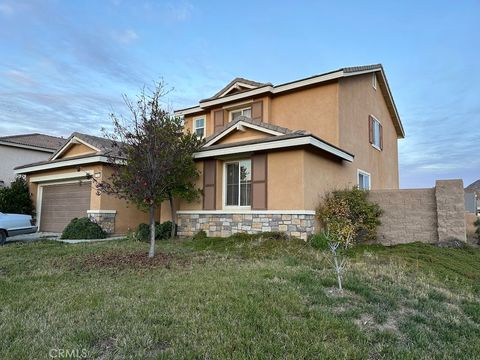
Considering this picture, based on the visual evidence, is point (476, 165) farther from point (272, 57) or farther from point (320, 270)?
point (320, 270)

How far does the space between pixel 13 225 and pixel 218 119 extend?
968 centimetres

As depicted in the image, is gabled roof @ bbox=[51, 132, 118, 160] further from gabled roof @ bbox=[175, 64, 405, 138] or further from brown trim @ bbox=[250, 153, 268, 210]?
brown trim @ bbox=[250, 153, 268, 210]

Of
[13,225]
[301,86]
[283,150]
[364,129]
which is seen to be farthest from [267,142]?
[13,225]

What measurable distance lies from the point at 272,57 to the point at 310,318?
15790mm

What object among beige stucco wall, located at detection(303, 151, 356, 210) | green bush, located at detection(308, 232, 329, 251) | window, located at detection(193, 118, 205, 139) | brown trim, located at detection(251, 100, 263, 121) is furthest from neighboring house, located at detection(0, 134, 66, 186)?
green bush, located at detection(308, 232, 329, 251)

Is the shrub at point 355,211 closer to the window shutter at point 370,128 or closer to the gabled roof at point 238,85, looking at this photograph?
the window shutter at point 370,128

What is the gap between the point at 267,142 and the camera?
37.3ft

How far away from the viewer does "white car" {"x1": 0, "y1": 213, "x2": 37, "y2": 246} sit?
1223 cm

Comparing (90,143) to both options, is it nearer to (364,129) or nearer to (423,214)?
(364,129)

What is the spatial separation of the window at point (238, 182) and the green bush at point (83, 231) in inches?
207

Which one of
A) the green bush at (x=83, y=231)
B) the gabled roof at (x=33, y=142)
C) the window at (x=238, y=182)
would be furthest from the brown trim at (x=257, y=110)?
the gabled roof at (x=33, y=142)

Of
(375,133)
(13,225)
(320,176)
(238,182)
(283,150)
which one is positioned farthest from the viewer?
(375,133)

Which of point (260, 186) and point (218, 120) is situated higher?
point (218, 120)

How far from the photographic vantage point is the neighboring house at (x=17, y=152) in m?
21.2
